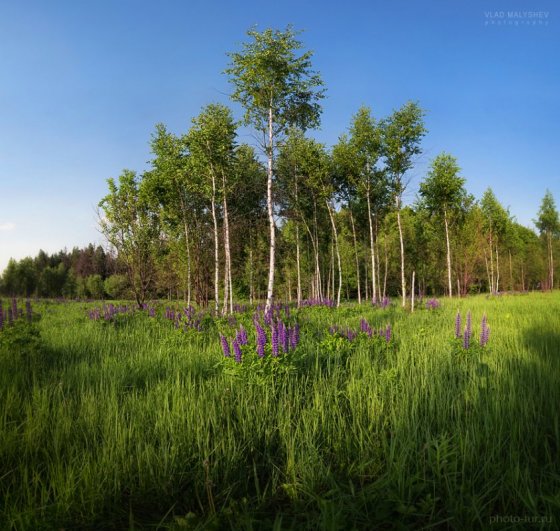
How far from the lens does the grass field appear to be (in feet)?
7.75

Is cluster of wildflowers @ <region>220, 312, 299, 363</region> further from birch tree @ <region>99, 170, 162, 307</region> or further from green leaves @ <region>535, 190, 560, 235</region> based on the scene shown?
green leaves @ <region>535, 190, 560, 235</region>

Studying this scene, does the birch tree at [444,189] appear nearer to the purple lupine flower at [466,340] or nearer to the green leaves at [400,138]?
the green leaves at [400,138]

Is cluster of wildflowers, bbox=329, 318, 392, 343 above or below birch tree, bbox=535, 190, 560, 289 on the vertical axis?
below

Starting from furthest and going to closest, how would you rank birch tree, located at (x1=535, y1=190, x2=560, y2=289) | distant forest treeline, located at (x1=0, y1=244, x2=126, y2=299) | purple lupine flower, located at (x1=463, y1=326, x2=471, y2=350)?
distant forest treeline, located at (x1=0, y1=244, x2=126, y2=299) → birch tree, located at (x1=535, y1=190, x2=560, y2=289) → purple lupine flower, located at (x1=463, y1=326, x2=471, y2=350)

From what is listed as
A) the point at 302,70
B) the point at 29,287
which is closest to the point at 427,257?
the point at 302,70

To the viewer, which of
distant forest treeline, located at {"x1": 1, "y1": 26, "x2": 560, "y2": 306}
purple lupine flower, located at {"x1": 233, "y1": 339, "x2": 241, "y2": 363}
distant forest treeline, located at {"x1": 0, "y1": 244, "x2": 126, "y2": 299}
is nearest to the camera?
purple lupine flower, located at {"x1": 233, "y1": 339, "x2": 241, "y2": 363}

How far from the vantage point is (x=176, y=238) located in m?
28.3

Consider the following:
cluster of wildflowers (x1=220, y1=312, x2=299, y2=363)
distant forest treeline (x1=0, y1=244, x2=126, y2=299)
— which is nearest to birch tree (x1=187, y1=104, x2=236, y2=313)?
cluster of wildflowers (x1=220, y1=312, x2=299, y2=363)

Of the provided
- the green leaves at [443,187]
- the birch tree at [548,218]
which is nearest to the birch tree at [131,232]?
the green leaves at [443,187]

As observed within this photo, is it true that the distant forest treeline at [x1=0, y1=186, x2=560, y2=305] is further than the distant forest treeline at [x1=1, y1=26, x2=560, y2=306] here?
Yes

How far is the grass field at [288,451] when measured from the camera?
7.75 ft

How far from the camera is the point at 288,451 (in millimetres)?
3008

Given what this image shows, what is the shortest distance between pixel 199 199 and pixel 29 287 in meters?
80.1

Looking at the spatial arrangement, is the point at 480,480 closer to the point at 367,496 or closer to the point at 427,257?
the point at 367,496
